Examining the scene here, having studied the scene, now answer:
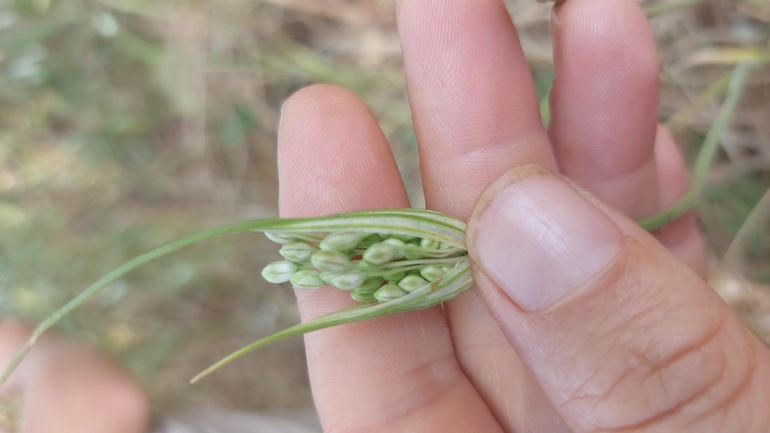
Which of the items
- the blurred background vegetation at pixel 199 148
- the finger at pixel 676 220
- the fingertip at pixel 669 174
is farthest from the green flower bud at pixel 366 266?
the blurred background vegetation at pixel 199 148

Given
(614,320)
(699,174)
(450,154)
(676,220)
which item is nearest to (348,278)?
(614,320)

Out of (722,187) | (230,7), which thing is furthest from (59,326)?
(722,187)

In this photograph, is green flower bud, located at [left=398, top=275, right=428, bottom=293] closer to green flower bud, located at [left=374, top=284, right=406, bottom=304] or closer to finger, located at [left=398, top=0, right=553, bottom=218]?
green flower bud, located at [left=374, top=284, right=406, bottom=304]

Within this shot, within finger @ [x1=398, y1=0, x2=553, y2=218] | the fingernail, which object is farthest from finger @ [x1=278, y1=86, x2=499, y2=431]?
the fingernail

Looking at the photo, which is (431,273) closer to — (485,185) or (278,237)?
(278,237)

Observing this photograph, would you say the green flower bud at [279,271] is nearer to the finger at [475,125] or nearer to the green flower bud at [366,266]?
the green flower bud at [366,266]
